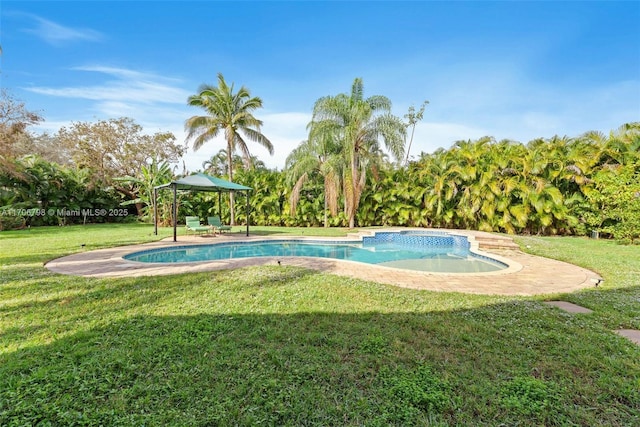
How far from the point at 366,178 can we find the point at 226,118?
9232 millimetres

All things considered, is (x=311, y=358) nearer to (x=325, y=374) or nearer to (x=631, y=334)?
(x=325, y=374)

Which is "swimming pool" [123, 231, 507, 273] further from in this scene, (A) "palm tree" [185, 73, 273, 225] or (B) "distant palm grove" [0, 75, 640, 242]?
(A) "palm tree" [185, 73, 273, 225]

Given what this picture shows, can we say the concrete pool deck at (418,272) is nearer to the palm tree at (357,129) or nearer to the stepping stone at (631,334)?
the stepping stone at (631,334)

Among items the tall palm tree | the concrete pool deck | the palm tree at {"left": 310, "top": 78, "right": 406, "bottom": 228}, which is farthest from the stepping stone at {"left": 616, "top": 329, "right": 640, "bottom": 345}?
the tall palm tree

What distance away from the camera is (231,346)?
3.12 meters

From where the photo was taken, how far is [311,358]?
292 cm

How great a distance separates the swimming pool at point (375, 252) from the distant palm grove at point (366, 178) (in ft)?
8.11

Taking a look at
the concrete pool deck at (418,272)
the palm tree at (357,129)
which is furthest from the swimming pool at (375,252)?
the palm tree at (357,129)

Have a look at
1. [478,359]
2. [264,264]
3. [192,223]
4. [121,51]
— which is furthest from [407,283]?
[121,51]

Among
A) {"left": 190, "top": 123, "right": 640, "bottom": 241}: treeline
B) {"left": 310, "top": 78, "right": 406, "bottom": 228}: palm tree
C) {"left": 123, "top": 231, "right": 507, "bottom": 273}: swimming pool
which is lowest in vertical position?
{"left": 123, "top": 231, "right": 507, "bottom": 273}: swimming pool

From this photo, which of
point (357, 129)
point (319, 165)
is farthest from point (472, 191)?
point (319, 165)

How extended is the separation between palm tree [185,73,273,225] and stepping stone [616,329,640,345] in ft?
56.1

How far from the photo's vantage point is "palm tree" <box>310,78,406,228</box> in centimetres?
1476

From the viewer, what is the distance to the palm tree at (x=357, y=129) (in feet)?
48.4
